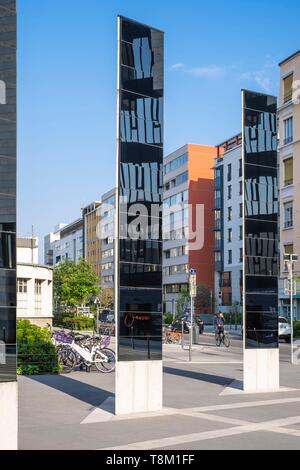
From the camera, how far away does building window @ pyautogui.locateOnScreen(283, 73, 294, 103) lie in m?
57.9

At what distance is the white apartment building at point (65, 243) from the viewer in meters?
149

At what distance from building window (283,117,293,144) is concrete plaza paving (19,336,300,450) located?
4105 centimetres

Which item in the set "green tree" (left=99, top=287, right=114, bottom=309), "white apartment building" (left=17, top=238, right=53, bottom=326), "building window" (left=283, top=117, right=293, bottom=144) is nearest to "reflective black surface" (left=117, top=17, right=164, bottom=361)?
"white apartment building" (left=17, top=238, right=53, bottom=326)

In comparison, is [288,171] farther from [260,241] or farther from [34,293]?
[260,241]

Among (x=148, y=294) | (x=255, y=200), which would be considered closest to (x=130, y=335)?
(x=148, y=294)

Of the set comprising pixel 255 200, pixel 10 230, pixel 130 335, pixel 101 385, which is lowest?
pixel 101 385

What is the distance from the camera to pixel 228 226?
3359 inches

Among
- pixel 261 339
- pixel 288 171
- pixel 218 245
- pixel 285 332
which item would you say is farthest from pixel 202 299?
pixel 261 339

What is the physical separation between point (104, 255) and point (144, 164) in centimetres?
11280

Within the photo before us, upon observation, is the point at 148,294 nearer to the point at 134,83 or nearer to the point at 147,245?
the point at 147,245

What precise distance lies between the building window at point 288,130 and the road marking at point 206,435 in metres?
47.9

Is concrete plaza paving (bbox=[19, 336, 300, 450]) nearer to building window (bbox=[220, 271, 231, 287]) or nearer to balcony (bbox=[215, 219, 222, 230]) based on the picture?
building window (bbox=[220, 271, 231, 287])

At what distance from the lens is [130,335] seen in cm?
1317

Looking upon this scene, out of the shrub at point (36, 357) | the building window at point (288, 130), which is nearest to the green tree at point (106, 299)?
the building window at point (288, 130)
